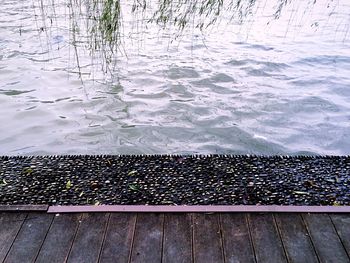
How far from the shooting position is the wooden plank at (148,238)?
1.72m

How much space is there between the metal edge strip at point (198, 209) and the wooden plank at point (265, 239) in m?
0.06

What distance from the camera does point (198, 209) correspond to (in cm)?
201

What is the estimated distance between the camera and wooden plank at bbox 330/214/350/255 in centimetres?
180

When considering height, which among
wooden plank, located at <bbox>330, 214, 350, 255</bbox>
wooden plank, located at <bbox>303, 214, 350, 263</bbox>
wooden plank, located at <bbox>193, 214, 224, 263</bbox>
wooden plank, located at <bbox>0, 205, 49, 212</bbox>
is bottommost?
wooden plank, located at <bbox>0, 205, 49, 212</bbox>

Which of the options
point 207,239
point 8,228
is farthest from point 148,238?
point 8,228

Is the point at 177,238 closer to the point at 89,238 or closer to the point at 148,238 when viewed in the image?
the point at 148,238

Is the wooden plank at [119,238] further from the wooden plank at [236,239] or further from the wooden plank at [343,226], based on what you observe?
the wooden plank at [343,226]

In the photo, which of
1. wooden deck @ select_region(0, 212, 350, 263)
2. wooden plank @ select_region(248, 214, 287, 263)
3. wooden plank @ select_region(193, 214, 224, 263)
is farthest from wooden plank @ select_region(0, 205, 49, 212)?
wooden plank @ select_region(248, 214, 287, 263)

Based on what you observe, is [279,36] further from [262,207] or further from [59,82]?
[262,207]

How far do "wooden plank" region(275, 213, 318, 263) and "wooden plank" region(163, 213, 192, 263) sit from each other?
1.43ft

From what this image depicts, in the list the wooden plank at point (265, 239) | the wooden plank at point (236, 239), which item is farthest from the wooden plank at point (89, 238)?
the wooden plank at point (265, 239)

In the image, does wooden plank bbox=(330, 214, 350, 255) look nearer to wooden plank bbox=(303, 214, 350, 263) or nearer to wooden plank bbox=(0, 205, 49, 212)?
wooden plank bbox=(303, 214, 350, 263)

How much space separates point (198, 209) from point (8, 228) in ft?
3.02

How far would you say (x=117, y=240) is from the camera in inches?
71.2
